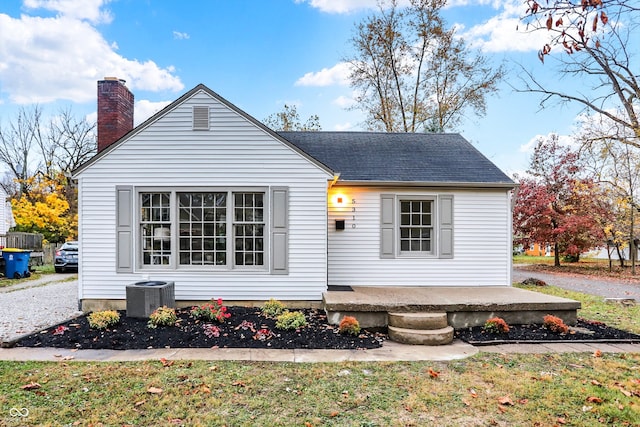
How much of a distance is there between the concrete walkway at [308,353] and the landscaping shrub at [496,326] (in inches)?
18.6

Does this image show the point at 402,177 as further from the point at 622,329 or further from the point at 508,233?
the point at 622,329

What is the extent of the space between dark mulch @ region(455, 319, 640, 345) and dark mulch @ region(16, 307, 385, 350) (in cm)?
146

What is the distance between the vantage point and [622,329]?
6.14m

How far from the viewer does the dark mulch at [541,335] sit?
5.48 metres

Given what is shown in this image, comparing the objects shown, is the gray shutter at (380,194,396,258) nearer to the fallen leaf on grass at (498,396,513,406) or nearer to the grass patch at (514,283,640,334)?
the grass patch at (514,283,640,334)

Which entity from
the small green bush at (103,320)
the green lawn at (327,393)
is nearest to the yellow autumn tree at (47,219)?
the small green bush at (103,320)

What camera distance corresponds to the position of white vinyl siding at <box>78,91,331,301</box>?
23.0 feet

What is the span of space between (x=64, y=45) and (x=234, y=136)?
16869mm

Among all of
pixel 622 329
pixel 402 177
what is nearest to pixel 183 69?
pixel 402 177

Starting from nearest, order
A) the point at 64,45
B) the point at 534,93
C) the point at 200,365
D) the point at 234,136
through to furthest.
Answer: the point at 200,365 < the point at 234,136 < the point at 534,93 < the point at 64,45

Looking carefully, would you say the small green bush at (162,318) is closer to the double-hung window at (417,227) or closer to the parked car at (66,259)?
the double-hung window at (417,227)

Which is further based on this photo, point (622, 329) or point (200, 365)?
point (622, 329)

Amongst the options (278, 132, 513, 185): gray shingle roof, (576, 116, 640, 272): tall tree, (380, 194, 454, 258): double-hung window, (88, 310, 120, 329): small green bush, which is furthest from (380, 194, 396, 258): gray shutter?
(576, 116, 640, 272): tall tree

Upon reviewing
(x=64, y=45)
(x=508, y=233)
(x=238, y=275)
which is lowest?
(x=238, y=275)
